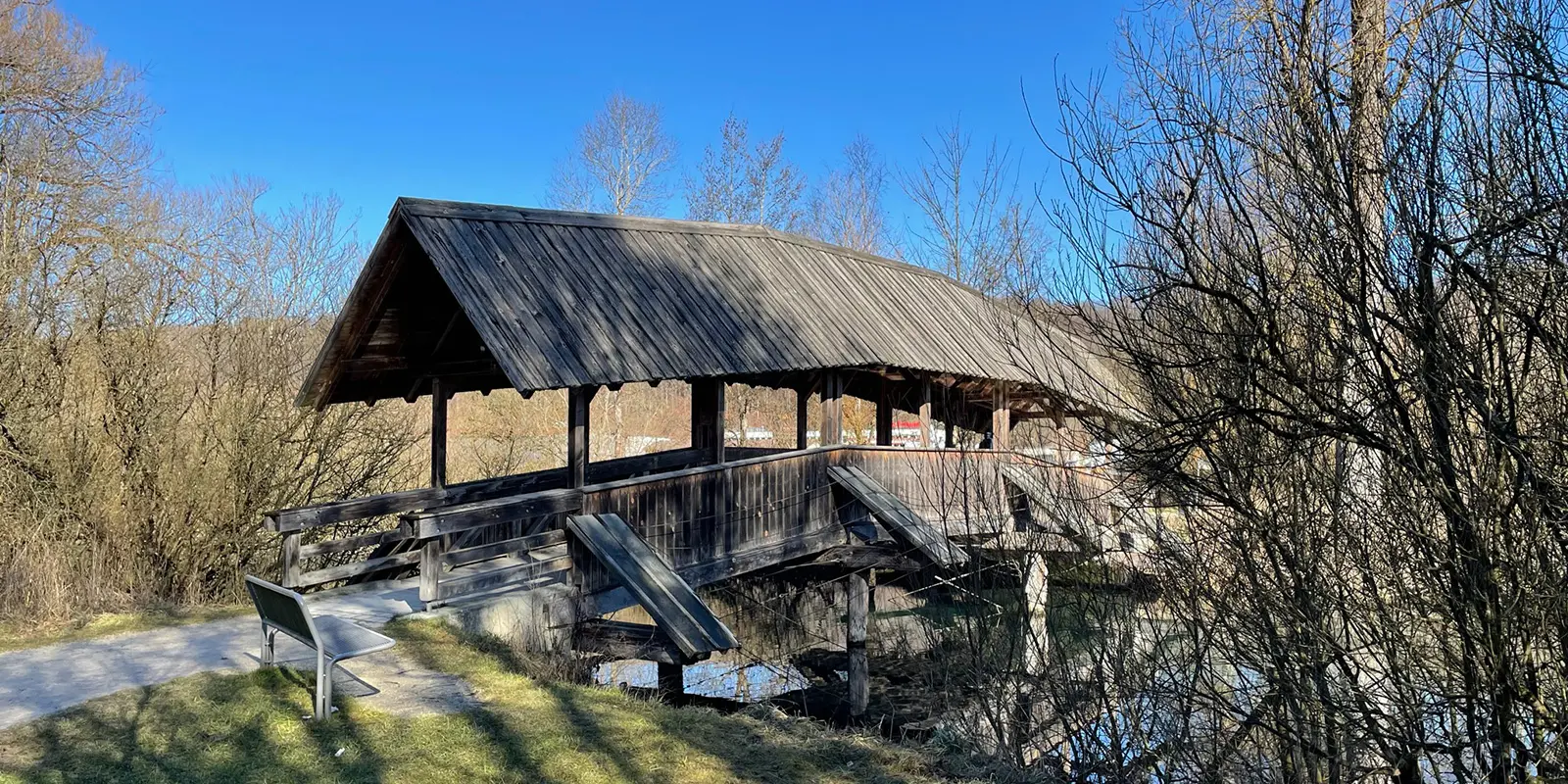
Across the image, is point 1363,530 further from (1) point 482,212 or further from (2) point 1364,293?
(1) point 482,212

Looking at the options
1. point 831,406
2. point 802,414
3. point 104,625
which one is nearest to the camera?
point 104,625

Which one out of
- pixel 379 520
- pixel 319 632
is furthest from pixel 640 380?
pixel 379 520

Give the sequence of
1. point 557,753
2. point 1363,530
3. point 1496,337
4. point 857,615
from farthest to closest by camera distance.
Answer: point 857,615 < point 557,753 < point 1363,530 < point 1496,337

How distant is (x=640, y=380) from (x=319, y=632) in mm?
4331

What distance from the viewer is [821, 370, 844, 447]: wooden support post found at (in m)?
13.8

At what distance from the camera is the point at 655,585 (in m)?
8.97

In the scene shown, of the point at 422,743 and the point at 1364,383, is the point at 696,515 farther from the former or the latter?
the point at 1364,383

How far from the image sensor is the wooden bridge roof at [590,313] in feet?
32.3

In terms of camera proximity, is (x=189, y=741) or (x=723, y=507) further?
(x=723, y=507)

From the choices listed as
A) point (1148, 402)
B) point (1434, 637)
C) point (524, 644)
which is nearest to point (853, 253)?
point (524, 644)

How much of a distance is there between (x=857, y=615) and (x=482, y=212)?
6285 millimetres

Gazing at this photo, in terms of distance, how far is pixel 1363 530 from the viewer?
16.1 ft

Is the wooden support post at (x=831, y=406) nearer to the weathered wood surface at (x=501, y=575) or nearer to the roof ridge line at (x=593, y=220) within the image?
the roof ridge line at (x=593, y=220)

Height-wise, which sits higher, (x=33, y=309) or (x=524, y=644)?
(x=33, y=309)
